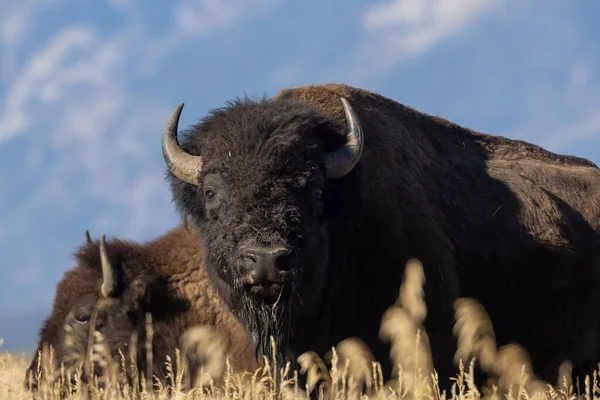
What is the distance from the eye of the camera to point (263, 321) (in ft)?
24.4

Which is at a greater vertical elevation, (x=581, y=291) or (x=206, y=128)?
(x=206, y=128)

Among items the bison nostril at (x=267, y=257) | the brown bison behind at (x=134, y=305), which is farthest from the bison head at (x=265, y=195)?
the brown bison behind at (x=134, y=305)

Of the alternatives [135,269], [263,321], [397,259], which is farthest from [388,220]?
[135,269]

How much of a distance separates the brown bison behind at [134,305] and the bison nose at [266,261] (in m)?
3.71

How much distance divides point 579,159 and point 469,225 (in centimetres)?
313

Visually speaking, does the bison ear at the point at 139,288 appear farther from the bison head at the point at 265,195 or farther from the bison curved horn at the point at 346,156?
the bison curved horn at the point at 346,156

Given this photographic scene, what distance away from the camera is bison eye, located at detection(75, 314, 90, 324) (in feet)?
35.8

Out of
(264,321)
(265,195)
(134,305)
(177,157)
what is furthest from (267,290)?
(134,305)

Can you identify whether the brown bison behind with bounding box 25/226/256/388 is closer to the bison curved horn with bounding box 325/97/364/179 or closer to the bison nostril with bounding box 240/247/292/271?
the bison curved horn with bounding box 325/97/364/179

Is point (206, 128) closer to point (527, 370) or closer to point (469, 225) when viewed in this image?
point (469, 225)

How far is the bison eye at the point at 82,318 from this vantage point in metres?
10.9

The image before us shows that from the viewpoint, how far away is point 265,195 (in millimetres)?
7219

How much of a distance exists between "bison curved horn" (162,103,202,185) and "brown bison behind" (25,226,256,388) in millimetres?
2830

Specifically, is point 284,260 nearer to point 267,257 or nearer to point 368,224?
point 267,257
